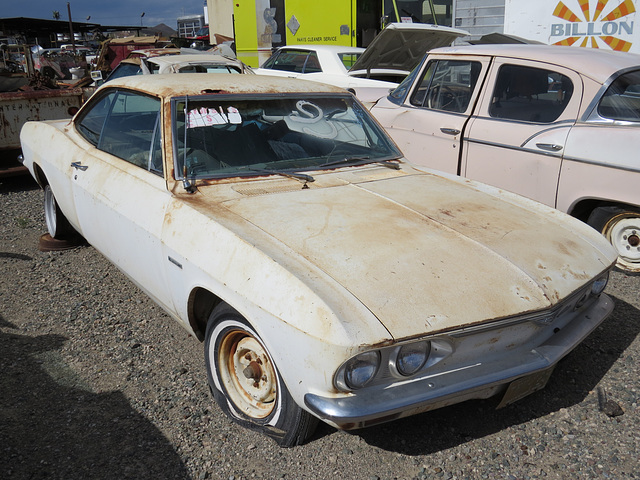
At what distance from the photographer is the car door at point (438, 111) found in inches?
201

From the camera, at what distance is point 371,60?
27.9 ft

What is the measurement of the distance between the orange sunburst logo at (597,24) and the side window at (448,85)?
5.23 metres

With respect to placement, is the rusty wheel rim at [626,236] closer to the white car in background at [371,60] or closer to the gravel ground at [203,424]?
the gravel ground at [203,424]

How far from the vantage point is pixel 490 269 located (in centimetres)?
250

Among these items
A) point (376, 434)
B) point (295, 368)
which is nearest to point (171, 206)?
point (295, 368)

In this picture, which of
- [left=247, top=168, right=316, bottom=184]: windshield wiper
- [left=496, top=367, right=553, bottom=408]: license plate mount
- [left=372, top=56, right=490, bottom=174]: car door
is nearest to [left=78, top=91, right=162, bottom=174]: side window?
[left=247, top=168, right=316, bottom=184]: windshield wiper

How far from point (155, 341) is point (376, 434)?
4.97 ft

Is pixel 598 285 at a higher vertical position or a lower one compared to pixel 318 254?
lower

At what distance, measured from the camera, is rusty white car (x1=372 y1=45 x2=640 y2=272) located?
4281 mm

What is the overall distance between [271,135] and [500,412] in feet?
6.46

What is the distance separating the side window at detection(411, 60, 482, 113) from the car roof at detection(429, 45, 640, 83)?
172 mm

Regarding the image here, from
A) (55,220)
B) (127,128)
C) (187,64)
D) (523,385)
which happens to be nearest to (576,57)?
(523,385)

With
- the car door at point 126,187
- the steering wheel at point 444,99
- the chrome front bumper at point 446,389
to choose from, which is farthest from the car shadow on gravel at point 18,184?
the chrome front bumper at point 446,389

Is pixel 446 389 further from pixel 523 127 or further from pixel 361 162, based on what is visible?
pixel 523 127
